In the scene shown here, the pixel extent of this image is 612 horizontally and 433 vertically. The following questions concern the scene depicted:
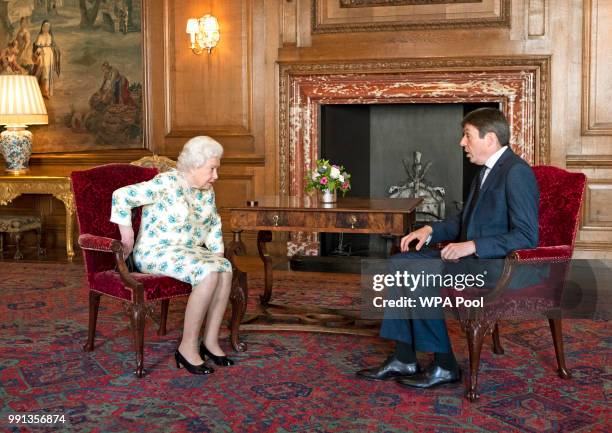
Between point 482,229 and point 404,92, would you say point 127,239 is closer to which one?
point 482,229

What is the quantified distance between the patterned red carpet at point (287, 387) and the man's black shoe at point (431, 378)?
0.05 m

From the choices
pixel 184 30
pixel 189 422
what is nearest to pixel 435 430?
pixel 189 422


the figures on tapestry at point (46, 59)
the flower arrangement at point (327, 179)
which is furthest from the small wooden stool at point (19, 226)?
the flower arrangement at point (327, 179)

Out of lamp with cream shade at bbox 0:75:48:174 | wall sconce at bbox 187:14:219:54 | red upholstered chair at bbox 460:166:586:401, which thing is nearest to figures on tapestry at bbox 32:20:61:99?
lamp with cream shade at bbox 0:75:48:174

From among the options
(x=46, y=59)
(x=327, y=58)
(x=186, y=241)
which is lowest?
(x=186, y=241)

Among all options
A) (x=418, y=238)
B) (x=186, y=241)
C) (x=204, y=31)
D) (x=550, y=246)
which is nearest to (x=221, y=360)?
(x=186, y=241)

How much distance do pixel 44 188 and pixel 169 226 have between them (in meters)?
4.32

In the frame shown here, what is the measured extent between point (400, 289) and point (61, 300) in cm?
309

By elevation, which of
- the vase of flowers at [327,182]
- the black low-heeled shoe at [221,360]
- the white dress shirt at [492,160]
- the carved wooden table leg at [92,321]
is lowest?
the black low-heeled shoe at [221,360]

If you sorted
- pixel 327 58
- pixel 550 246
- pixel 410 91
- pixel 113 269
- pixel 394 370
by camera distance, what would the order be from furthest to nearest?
pixel 327 58
pixel 410 91
pixel 113 269
pixel 550 246
pixel 394 370

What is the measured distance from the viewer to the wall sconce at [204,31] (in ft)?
25.2

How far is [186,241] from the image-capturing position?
4.16m

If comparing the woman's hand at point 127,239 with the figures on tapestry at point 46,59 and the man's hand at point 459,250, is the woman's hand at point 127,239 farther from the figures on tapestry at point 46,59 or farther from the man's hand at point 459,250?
the figures on tapestry at point 46,59

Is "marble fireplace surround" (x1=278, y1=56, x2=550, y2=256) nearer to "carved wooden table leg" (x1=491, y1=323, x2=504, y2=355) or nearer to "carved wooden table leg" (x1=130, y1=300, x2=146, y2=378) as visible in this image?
"carved wooden table leg" (x1=491, y1=323, x2=504, y2=355)
